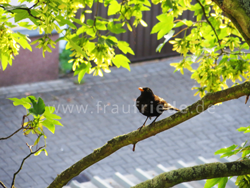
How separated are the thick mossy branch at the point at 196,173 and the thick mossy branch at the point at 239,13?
957 mm

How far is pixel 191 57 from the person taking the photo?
371 cm

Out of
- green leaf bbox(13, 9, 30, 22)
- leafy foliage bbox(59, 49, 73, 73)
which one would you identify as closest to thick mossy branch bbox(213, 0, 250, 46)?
green leaf bbox(13, 9, 30, 22)

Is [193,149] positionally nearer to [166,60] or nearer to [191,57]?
[191,57]

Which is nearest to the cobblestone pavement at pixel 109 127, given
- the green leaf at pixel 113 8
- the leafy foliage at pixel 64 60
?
the leafy foliage at pixel 64 60

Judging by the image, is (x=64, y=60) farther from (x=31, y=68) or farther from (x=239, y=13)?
(x=239, y=13)

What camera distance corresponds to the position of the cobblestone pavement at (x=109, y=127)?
6789 millimetres

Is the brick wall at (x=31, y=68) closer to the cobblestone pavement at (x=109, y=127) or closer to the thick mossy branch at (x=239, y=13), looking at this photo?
the cobblestone pavement at (x=109, y=127)

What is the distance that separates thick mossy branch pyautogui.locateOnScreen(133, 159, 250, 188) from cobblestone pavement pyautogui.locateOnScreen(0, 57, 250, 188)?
13.6 feet

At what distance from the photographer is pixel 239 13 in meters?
2.56

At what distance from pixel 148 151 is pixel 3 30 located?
484cm

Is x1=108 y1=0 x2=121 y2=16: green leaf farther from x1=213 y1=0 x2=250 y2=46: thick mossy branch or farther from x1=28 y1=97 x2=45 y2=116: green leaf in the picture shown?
x1=28 y1=97 x2=45 y2=116: green leaf

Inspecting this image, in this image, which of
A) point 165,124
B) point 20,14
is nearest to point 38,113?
point 20,14

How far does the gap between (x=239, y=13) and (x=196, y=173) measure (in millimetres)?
1206

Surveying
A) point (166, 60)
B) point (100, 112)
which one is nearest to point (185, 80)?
point (166, 60)
